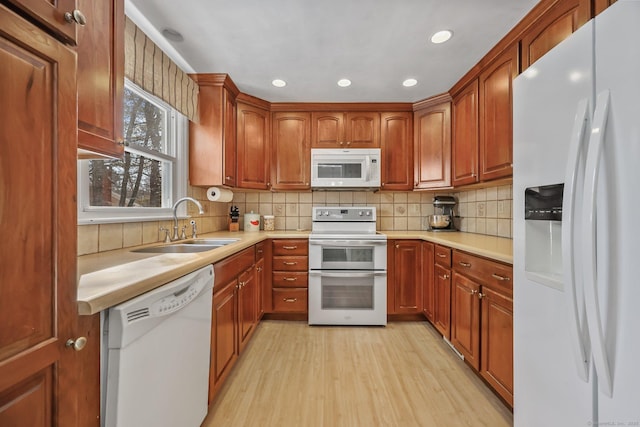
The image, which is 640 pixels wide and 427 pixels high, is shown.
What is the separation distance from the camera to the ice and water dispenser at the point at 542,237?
1003 mm

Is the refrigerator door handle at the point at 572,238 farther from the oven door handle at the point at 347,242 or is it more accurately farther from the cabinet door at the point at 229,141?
the cabinet door at the point at 229,141

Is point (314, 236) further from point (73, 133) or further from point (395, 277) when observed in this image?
point (73, 133)

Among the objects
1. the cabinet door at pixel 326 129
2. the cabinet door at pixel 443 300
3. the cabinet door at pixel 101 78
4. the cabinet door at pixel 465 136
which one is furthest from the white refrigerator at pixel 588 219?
the cabinet door at pixel 326 129

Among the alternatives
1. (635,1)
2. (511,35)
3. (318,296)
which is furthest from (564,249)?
(318,296)

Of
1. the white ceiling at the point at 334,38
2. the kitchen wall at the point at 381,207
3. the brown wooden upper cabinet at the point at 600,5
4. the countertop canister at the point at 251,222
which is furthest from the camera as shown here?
the countertop canister at the point at 251,222

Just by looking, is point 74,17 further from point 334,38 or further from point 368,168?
point 368,168

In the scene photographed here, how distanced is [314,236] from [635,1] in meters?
2.24

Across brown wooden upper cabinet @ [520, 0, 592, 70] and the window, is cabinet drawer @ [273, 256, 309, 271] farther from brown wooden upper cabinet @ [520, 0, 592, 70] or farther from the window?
brown wooden upper cabinet @ [520, 0, 592, 70]

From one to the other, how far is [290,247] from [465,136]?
6.18ft

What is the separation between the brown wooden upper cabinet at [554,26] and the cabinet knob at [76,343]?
2.22 meters

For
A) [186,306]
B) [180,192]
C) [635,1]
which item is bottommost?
[186,306]

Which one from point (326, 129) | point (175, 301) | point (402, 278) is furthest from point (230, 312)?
point (326, 129)

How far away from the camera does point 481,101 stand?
2137 mm

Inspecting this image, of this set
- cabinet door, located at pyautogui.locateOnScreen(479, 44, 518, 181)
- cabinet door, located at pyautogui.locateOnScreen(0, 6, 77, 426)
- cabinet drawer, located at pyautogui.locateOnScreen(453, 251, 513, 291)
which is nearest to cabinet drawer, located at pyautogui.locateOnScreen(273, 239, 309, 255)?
cabinet drawer, located at pyautogui.locateOnScreen(453, 251, 513, 291)
